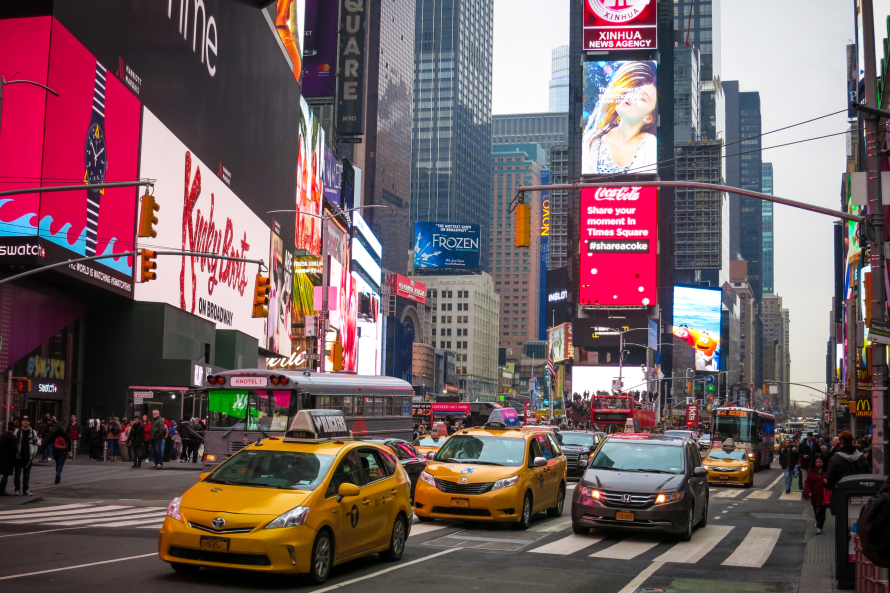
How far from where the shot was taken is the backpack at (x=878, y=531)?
478 cm

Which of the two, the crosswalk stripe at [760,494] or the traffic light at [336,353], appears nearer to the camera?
the crosswalk stripe at [760,494]

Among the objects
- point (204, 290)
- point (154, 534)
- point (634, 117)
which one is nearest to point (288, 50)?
point (204, 290)

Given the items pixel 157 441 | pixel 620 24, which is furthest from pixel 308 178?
pixel 157 441

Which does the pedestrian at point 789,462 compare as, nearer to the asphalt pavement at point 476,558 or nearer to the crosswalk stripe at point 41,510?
the asphalt pavement at point 476,558

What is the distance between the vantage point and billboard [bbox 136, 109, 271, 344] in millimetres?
46812

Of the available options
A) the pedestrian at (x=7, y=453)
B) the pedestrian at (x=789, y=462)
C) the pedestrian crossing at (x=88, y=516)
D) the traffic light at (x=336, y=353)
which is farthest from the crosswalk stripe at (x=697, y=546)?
the traffic light at (x=336, y=353)

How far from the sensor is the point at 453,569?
1247 cm

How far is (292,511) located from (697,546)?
823 cm

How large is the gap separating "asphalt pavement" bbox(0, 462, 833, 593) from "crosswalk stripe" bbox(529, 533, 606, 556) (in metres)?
0.02

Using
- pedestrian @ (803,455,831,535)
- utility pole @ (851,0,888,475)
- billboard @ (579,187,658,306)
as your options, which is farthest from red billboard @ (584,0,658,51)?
utility pole @ (851,0,888,475)

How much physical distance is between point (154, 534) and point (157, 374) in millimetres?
32593

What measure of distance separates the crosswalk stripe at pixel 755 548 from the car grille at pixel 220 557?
7.19m

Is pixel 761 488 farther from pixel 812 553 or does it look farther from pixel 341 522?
pixel 341 522

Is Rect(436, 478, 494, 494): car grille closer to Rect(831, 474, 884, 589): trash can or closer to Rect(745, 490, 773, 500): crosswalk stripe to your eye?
Rect(831, 474, 884, 589): trash can
